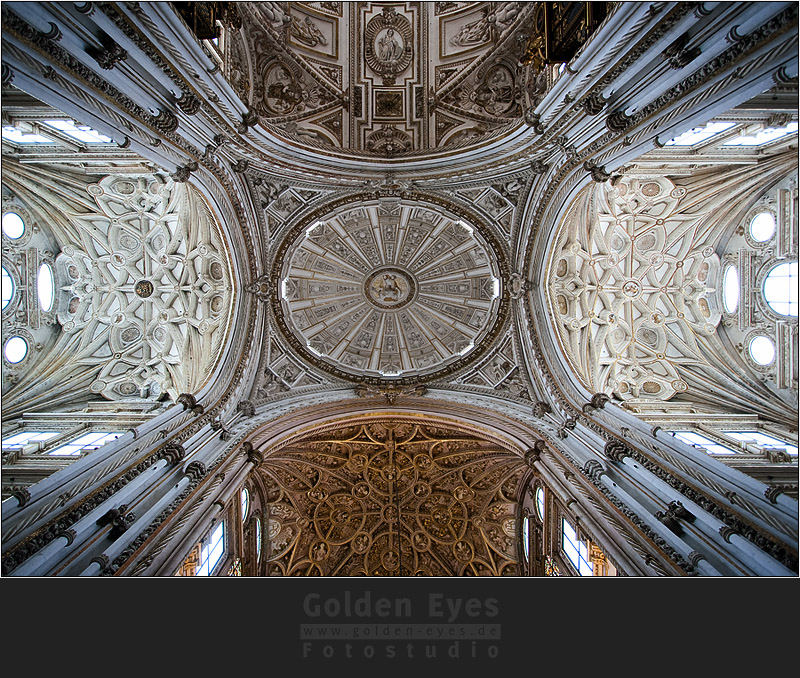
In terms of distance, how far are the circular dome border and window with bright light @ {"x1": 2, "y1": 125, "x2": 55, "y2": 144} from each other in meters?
8.30

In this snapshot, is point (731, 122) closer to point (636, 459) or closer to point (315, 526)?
point (636, 459)

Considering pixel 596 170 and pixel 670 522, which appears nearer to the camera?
pixel 670 522

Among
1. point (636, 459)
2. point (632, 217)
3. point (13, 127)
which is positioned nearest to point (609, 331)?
point (632, 217)

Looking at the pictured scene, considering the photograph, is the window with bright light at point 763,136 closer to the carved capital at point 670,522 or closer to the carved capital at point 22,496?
the carved capital at point 670,522

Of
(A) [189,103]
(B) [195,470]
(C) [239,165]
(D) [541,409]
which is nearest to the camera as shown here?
(A) [189,103]

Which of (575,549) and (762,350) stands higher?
(762,350)

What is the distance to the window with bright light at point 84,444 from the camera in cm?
1299

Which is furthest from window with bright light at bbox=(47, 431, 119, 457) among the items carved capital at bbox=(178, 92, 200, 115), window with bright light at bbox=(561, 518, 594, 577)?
window with bright light at bbox=(561, 518, 594, 577)

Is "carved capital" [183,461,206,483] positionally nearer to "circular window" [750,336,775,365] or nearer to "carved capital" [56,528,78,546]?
"carved capital" [56,528,78,546]

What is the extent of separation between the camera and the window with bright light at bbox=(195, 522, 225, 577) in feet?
47.9

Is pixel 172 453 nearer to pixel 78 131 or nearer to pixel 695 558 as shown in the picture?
pixel 78 131

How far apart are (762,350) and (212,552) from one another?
19.9m

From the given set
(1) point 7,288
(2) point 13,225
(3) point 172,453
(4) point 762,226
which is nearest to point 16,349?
(1) point 7,288

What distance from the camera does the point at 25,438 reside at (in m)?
14.0
